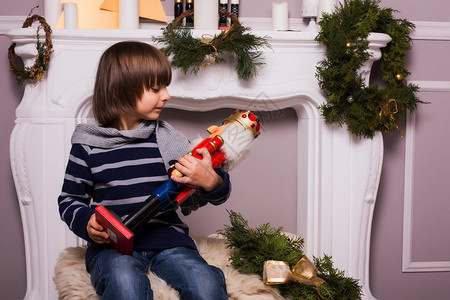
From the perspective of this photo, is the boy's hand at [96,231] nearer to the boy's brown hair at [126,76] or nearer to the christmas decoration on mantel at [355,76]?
the boy's brown hair at [126,76]

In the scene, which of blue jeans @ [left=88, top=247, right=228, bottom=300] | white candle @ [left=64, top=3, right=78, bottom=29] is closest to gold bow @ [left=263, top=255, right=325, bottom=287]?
blue jeans @ [left=88, top=247, right=228, bottom=300]

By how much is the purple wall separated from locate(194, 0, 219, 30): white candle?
0.75 ft

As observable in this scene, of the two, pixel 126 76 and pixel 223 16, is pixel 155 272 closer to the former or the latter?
pixel 126 76

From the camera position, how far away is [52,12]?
1.75m

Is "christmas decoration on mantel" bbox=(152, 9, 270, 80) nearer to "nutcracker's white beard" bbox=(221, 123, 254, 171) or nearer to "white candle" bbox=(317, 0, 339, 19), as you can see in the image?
"white candle" bbox=(317, 0, 339, 19)

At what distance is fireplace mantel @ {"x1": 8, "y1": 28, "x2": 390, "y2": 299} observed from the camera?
1698mm

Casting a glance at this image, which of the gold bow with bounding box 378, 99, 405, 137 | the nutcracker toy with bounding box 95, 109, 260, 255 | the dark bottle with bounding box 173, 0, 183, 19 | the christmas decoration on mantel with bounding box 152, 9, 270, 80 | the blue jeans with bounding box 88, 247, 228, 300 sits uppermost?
the dark bottle with bounding box 173, 0, 183, 19

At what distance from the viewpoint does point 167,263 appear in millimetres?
1158

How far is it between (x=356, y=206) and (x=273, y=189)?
37 centimetres

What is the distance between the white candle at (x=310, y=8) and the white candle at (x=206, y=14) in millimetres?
346

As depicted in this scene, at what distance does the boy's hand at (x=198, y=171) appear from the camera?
1.09 metres

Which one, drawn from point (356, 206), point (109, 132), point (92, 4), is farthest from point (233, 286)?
point (92, 4)

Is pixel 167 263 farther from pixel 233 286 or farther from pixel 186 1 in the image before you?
pixel 186 1

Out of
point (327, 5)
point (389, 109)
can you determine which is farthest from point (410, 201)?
point (327, 5)
